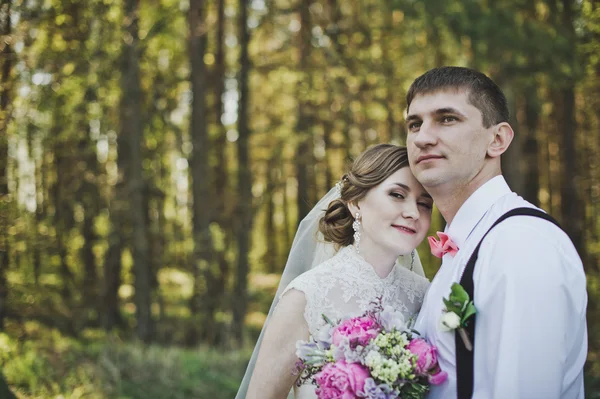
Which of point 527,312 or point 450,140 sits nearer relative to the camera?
point 527,312

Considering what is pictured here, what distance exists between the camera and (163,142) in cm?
1240

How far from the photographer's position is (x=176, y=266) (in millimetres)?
13359

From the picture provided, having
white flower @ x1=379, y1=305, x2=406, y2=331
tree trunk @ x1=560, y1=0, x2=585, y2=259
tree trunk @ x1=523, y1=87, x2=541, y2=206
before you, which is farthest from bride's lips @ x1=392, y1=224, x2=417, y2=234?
tree trunk @ x1=523, y1=87, x2=541, y2=206

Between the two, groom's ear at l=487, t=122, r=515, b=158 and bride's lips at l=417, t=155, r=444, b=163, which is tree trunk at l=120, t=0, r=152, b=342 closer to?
bride's lips at l=417, t=155, r=444, b=163

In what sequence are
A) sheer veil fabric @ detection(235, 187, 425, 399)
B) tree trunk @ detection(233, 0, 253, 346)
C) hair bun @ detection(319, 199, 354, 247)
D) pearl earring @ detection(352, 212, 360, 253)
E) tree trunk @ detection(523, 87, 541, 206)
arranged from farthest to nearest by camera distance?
tree trunk @ detection(523, 87, 541, 206), tree trunk @ detection(233, 0, 253, 346), sheer veil fabric @ detection(235, 187, 425, 399), hair bun @ detection(319, 199, 354, 247), pearl earring @ detection(352, 212, 360, 253)

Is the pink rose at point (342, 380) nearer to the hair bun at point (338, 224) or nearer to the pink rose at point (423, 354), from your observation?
the pink rose at point (423, 354)

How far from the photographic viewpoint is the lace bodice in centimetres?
322

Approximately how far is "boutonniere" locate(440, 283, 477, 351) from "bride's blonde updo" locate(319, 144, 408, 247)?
1.04 meters

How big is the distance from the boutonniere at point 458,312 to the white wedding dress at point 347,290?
777mm

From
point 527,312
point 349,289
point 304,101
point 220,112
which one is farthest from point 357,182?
point 220,112

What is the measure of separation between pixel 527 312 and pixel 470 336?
30 centimetres

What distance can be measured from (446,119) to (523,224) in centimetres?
67

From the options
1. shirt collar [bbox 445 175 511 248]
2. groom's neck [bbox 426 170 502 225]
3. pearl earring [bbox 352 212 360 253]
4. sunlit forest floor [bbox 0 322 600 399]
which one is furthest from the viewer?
sunlit forest floor [bbox 0 322 600 399]

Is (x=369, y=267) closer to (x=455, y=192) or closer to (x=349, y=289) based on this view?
(x=349, y=289)
